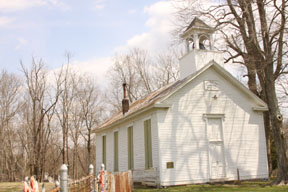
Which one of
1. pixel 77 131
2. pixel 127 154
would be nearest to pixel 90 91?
pixel 77 131

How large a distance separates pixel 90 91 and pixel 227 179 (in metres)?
32.5

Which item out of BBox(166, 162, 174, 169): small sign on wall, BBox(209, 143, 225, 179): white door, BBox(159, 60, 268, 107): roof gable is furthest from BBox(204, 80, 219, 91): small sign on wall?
BBox(166, 162, 174, 169): small sign on wall

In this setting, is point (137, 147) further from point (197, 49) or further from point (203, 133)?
point (197, 49)

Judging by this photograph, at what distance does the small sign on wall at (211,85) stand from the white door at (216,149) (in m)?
1.70

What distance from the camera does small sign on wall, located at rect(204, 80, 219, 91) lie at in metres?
17.9

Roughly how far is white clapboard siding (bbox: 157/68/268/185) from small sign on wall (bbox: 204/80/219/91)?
18 centimetres

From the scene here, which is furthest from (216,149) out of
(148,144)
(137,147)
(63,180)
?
(63,180)

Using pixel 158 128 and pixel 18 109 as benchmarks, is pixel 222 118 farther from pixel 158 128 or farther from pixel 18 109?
pixel 18 109

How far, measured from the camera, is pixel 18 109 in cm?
4512

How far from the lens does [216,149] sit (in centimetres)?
1739

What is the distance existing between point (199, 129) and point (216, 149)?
1.43 metres

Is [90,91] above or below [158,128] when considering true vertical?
above

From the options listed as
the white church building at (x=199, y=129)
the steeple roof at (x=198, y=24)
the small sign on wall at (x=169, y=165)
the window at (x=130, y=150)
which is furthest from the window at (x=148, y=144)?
the steeple roof at (x=198, y=24)

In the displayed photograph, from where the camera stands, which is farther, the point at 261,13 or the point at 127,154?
the point at 127,154
